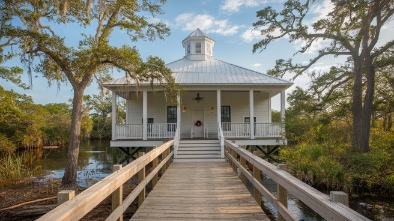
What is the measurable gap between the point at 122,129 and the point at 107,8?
21.3 ft

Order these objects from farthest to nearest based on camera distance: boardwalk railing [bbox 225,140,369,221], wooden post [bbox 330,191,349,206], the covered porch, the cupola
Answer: the cupola, the covered porch, wooden post [bbox 330,191,349,206], boardwalk railing [bbox 225,140,369,221]

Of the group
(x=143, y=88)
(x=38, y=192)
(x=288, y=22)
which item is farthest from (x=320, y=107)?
(x=38, y=192)

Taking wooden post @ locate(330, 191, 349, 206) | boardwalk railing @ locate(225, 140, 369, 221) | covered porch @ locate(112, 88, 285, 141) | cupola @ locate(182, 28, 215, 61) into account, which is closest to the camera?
boardwalk railing @ locate(225, 140, 369, 221)

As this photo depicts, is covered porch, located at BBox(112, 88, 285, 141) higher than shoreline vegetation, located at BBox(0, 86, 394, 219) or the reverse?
higher

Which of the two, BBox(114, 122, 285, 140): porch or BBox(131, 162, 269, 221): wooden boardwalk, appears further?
BBox(114, 122, 285, 140): porch

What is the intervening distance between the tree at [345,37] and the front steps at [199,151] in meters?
5.65

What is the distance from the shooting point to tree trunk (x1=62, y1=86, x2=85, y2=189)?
33.6 ft

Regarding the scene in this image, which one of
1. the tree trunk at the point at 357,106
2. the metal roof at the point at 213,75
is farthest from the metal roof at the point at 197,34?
the tree trunk at the point at 357,106

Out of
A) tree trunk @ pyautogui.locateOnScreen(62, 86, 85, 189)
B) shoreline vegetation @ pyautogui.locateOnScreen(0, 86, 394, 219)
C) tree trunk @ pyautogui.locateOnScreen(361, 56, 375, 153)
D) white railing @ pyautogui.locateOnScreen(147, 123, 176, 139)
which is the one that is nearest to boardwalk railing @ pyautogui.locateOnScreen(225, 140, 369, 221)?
shoreline vegetation @ pyautogui.locateOnScreen(0, 86, 394, 219)

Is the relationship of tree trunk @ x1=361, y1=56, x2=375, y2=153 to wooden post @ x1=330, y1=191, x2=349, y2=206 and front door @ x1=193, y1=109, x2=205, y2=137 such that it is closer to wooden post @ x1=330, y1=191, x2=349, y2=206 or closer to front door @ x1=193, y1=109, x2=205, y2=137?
front door @ x1=193, y1=109, x2=205, y2=137

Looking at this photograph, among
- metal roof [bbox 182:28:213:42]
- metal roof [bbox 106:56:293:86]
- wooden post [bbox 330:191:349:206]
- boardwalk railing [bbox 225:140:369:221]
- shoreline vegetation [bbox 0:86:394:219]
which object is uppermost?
metal roof [bbox 182:28:213:42]

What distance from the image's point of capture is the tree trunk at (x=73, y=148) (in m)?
10.2

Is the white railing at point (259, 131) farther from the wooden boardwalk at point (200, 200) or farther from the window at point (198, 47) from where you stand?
the window at point (198, 47)

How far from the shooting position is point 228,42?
23.4m
